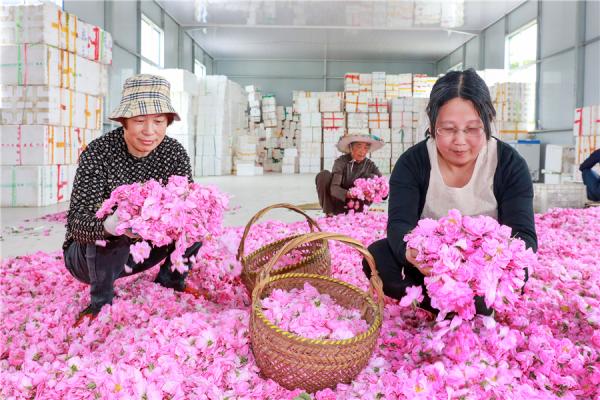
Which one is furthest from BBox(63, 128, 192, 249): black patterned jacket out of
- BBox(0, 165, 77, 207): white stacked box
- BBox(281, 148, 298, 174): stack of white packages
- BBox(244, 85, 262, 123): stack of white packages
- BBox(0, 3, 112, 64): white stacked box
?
BBox(244, 85, 262, 123): stack of white packages

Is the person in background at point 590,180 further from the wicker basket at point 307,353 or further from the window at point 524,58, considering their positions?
the window at point 524,58

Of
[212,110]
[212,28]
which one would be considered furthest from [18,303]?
[212,28]

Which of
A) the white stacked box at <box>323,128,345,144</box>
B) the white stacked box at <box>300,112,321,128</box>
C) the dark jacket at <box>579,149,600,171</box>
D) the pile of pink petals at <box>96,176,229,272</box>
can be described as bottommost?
the pile of pink petals at <box>96,176,229,272</box>

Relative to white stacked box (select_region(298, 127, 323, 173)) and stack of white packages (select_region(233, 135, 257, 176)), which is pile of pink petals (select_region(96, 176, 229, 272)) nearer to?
stack of white packages (select_region(233, 135, 257, 176))

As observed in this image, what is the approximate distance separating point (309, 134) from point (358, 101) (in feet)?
6.52

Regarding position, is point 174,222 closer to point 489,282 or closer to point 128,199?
point 128,199

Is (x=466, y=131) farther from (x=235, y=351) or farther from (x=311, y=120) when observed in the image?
(x=311, y=120)

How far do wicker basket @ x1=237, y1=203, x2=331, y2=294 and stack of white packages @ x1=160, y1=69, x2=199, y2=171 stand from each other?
35.2 feet

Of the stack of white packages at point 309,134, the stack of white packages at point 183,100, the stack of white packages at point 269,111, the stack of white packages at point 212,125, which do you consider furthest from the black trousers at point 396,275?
the stack of white packages at point 269,111

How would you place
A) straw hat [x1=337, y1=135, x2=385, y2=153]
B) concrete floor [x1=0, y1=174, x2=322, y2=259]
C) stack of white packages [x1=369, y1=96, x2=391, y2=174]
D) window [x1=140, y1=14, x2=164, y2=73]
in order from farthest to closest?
stack of white packages [x1=369, y1=96, x2=391, y2=174]
window [x1=140, y1=14, x2=164, y2=73]
straw hat [x1=337, y1=135, x2=385, y2=153]
concrete floor [x1=0, y1=174, x2=322, y2=259]

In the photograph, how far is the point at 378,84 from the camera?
16.7 m

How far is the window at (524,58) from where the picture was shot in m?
13.3

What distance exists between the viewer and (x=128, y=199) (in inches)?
71.4

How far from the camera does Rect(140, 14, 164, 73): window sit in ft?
43.4
